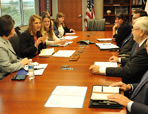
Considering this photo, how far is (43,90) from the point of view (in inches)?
59.8

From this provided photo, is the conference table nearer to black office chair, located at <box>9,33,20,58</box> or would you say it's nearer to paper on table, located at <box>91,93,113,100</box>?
paper on table, located at <box>91,93,113,100</box>

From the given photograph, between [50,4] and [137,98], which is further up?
[50,4]

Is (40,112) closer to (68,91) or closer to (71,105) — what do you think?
(71,105)

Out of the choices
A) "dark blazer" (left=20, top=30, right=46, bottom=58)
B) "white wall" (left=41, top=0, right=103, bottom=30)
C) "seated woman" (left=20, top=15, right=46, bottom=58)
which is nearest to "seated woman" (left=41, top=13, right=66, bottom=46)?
"seated woman" (left=20, top=15, right=46, bottom=58)

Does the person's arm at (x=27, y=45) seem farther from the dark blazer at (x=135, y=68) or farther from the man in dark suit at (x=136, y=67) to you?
the dark blazer at (x=135, y=68)

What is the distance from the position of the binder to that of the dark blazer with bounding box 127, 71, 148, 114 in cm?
10

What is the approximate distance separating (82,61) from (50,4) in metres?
5.17

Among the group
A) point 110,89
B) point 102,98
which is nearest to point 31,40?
point 110,89

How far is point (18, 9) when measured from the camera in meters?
5.40

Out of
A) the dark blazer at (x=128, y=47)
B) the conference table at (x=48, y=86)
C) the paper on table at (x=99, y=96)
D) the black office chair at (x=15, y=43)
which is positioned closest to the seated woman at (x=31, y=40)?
the black office chair at (x=15, y=43)

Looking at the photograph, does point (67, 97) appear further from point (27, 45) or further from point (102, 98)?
point (27, 45)

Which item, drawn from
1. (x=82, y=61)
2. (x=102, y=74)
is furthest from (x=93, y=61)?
(x=102, y=74)

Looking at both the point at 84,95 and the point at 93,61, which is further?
the point at 93,61

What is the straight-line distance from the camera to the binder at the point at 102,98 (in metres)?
1.25
